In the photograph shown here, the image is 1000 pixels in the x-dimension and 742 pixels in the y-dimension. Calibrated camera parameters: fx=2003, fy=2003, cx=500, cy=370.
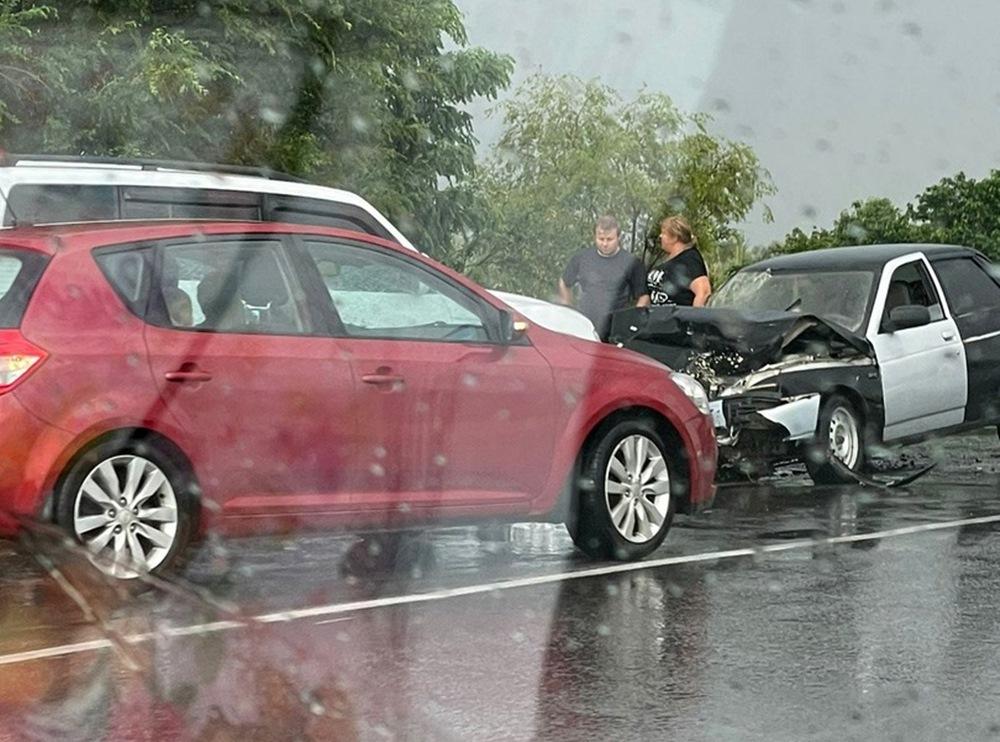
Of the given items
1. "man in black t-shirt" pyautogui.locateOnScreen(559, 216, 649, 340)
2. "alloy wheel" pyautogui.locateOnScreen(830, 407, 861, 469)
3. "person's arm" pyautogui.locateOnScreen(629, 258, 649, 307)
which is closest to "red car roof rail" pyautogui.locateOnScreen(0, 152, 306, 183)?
"man in black t-shirt" pyautogui.locateOnScreen(559, 216, 649, 340)

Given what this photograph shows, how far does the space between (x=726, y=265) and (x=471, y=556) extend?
6849mm

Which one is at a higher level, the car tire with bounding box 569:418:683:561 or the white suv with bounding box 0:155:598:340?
the white suv with bounding box 0:155:598:340

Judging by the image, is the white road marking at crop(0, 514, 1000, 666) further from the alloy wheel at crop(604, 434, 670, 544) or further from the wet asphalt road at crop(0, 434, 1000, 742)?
the alloy wheel at crop(604, 434, 670, 544)

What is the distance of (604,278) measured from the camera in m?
12.9

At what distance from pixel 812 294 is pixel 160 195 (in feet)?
17.4

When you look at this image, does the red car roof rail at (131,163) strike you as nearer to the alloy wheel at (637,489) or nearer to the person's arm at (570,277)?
the person's arm at (570,277)

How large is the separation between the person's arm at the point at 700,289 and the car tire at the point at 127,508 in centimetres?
612

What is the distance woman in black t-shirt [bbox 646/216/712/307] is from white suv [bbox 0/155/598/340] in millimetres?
2734

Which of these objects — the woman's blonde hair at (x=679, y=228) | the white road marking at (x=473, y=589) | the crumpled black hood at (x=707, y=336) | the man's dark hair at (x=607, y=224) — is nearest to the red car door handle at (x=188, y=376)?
the white road marking at (x=473, y=589)

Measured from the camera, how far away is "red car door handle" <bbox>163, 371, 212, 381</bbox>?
7703 mm

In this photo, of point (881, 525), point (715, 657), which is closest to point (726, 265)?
point (881, 525)

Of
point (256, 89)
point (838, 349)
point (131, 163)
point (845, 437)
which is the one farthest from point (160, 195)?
point (256, 89)

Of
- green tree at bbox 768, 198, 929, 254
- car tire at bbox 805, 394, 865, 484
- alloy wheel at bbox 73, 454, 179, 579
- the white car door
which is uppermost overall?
green tree at bbox 768, 198, 929, 254

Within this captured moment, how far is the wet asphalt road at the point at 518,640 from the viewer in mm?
5406
